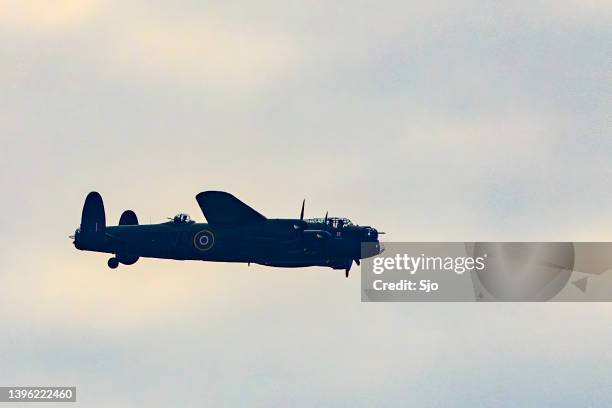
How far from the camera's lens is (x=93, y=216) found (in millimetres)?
188375

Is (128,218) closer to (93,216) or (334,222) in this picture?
(93,216)

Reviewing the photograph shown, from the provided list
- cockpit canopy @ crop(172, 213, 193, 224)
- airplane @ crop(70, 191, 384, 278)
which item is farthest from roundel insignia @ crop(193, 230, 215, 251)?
cockpit canopy @ crop(172, 213, 193, 224)

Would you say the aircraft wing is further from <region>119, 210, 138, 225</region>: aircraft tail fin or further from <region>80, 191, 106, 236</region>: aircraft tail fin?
<region>119, 210, 138, 225</region>: aircraft tail fin

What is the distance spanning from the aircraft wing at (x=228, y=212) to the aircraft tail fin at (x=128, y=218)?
8486 mm

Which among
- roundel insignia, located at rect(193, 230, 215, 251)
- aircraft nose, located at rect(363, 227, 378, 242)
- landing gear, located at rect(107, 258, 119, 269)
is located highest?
aircraft nose, located at rect(363, 227, 378, 242)

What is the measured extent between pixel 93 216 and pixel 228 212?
11.0m

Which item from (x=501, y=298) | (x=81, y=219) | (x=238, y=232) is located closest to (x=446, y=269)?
(x=501, y=298)

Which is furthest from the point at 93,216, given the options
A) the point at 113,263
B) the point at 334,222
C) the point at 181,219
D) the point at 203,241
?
the point at 334,222

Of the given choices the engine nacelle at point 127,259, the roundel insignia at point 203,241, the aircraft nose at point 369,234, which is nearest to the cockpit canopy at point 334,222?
the aircraft nose at point 369,234

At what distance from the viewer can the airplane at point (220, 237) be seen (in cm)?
18850

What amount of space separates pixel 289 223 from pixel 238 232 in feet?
13.9

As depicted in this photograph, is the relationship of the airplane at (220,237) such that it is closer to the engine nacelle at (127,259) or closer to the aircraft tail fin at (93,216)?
the aircraft tail fin at (93,216)

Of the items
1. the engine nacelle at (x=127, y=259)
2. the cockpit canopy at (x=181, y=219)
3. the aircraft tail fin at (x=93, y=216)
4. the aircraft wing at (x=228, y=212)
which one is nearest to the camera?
the aircraft tail fin at (x=93, y=216)

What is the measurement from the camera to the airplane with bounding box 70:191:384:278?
188500mm
